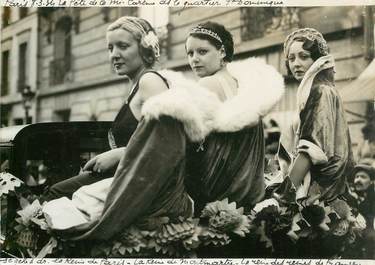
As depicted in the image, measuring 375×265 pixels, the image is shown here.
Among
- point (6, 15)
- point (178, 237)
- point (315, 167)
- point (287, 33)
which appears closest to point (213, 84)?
point (287, 33)

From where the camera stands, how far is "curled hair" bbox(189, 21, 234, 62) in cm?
288

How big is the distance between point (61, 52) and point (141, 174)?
106 centimetres

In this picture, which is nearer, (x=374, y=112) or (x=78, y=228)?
(x=78, y=228)

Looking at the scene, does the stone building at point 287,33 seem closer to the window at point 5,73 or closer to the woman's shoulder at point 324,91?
the woman's shoulder at point 324,91

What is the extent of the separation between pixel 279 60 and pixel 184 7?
680 millimetres

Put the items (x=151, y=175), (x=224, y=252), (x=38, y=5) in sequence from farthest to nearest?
(x=38, y=5) → (x=224, y=252) → (x=151, y=175)

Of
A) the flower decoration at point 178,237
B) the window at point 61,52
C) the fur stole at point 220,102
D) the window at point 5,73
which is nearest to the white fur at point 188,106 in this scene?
the fur stole at point 220,102

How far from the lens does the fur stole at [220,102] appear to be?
8.84 ft

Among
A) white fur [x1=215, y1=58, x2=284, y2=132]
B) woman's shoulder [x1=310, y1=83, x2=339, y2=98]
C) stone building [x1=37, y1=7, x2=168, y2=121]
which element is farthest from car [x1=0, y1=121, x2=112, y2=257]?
woman's shoulder [x1=310, y1=83, x2=339, y2=98]

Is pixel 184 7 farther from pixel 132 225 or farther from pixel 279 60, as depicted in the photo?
pixel 132 225

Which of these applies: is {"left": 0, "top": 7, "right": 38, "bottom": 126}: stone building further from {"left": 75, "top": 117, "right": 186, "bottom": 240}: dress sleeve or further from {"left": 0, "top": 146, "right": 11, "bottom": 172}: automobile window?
{"left": 75, "top": 117, "right": 186, "bottom": 240}: dress sleeve

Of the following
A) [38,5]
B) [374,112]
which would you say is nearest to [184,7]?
[38,5]

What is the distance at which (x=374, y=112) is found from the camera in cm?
296

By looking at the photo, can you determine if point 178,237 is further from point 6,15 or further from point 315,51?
point 6,15
